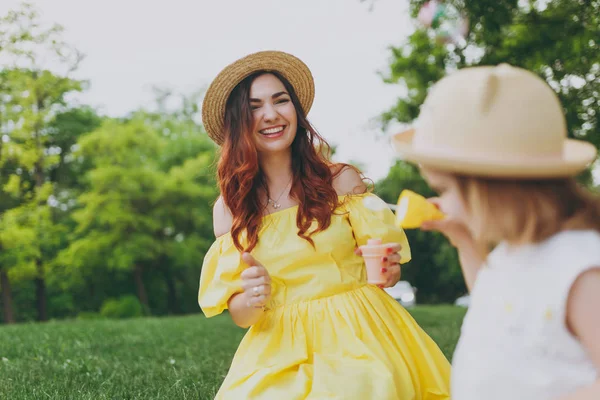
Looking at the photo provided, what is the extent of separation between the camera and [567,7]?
9.16 meters

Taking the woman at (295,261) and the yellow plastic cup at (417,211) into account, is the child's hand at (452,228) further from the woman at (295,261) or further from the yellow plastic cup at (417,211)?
the woman at (295,261)

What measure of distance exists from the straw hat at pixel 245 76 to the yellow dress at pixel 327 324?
2.20ft

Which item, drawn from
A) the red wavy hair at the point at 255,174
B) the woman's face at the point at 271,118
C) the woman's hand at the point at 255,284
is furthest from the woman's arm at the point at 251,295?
the woman's face at the point at 271,118

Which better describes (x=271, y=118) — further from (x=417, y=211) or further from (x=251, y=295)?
(x=417, y=211)

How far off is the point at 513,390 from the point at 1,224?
1873 centimetres

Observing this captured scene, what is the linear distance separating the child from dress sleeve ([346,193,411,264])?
1.23 metres

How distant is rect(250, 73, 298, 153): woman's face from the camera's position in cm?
321

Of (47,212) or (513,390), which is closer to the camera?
(513,390)

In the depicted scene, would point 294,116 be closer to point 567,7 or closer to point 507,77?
point 507,77

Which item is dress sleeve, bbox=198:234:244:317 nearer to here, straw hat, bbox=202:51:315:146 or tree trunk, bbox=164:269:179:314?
straw hat, bbox=202:51:315:146

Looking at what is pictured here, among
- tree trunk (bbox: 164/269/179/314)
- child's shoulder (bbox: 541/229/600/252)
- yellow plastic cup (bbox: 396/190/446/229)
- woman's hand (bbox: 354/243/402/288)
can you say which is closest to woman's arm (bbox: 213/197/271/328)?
woman's hand (bbox: 354/243/402/288)

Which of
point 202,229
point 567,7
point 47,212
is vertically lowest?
point 202,229

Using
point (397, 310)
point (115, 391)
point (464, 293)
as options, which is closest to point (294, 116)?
point (397, 310)

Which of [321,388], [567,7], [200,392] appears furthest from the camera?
[567,7]
